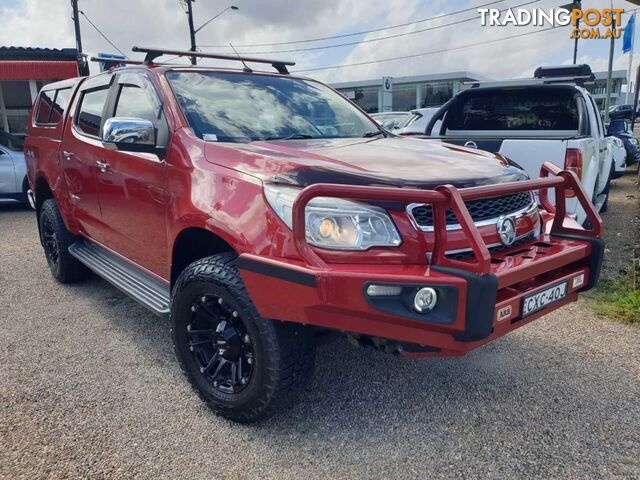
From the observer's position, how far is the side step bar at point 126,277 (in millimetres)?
3285

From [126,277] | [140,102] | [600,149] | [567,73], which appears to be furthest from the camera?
[567,73]

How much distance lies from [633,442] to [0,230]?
8.75 metres

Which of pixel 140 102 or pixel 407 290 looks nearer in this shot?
pixel 407 290

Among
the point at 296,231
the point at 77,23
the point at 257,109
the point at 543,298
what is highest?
the point at 77,23

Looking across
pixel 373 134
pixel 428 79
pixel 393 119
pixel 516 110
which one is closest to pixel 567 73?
pixel 516 110

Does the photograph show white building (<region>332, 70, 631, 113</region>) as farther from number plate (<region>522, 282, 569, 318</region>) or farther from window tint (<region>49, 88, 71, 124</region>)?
number plate (<region>522, 282, 569, 318</region>)

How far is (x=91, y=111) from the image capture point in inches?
170

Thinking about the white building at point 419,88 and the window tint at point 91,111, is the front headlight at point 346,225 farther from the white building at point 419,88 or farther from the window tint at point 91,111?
the white building at point 419,88

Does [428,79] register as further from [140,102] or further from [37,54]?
[140,102]

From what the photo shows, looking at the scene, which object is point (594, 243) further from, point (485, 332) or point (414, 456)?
point (414, 456)

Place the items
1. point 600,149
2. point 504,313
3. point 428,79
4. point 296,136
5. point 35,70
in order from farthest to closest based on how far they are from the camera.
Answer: point 428,79 < point 35,70 < point 600,149 < point 296,136 < point 504,313

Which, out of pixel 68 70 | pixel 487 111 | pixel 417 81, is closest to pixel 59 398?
pixel 487 111

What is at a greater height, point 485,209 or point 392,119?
point 392,119

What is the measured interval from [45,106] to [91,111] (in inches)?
59.3
